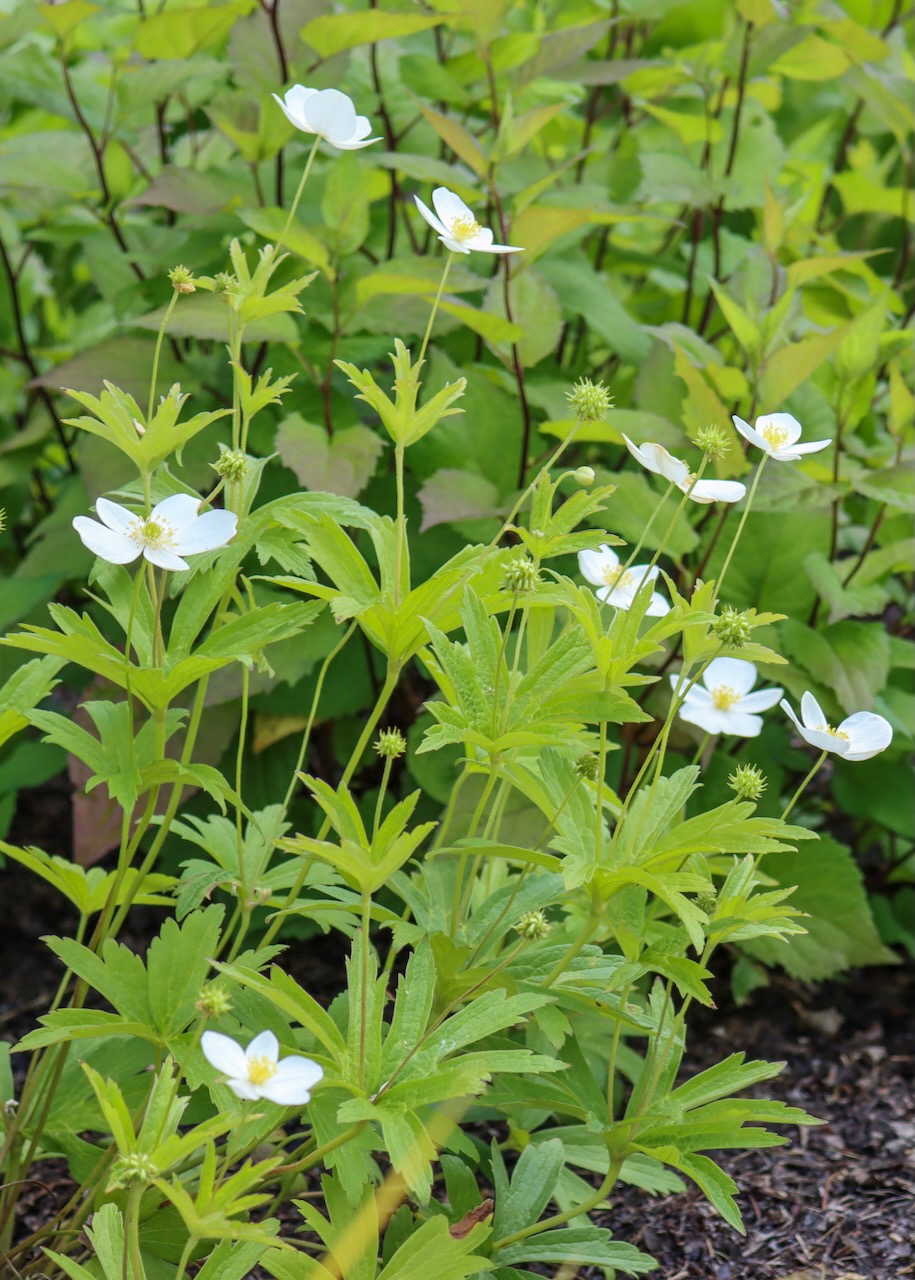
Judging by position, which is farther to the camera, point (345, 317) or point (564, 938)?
point (345, 317)

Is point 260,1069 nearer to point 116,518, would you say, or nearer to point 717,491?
point 116,518

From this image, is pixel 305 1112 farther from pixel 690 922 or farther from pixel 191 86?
pixel 191 86

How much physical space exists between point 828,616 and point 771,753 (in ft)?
0.94

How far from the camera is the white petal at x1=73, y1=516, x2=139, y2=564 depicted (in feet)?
3.05

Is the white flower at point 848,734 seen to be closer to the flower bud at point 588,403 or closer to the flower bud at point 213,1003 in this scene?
the flower bud at point 588,403

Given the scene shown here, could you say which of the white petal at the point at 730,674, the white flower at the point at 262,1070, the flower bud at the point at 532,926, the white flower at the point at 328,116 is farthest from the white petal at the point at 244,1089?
the white flower at the point at 328,116

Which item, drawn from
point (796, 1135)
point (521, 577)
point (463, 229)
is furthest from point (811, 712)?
point (796, 1135)

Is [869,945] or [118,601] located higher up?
[118,601]

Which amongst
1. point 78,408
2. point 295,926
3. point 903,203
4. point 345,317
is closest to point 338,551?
point 345,317

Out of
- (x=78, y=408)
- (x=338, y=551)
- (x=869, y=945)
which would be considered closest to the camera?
(x=338, y=551)

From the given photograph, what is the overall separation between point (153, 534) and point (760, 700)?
0.61 metres

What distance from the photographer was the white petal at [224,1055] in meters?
0.79

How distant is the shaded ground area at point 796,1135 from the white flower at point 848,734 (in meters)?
0.61

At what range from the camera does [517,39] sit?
6.04 ft
